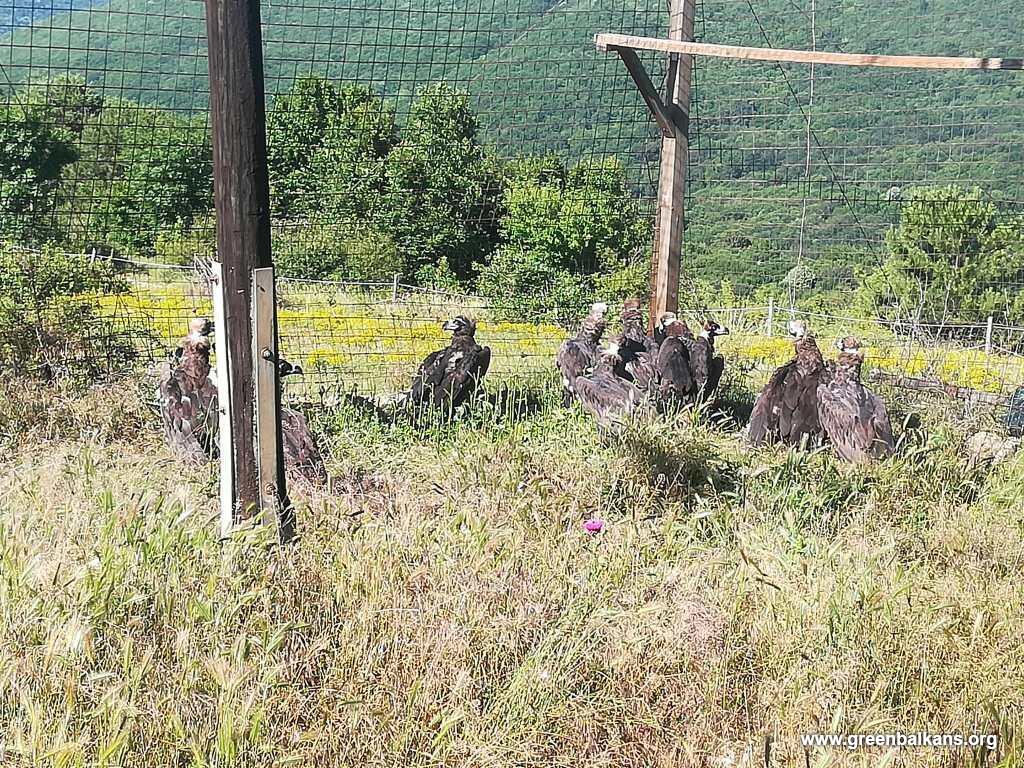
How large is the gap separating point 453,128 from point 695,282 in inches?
154

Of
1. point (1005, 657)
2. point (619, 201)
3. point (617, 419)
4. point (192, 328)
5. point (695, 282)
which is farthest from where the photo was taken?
point (695, 282)

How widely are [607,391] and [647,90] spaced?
2389 mm

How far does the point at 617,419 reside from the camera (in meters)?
5.36

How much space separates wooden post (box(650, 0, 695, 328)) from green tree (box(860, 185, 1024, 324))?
6.34 ft

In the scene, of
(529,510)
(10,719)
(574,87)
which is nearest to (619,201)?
(574,87)

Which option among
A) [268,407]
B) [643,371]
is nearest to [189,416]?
[268,407]

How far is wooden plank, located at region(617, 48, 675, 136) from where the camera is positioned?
6.88 metres

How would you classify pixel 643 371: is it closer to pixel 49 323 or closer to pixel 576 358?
pixel 576 358

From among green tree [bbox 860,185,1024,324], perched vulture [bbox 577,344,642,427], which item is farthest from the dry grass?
green tree [bbox 860,185,1024,324]

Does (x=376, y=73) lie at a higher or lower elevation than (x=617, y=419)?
higher

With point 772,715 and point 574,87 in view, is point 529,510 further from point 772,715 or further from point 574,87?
point 574,87

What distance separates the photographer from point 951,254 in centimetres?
1170

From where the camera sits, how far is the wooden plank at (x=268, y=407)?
11.2ft

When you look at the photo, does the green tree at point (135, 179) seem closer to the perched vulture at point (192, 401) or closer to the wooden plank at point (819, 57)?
the perched vulture at point (192, 401)
